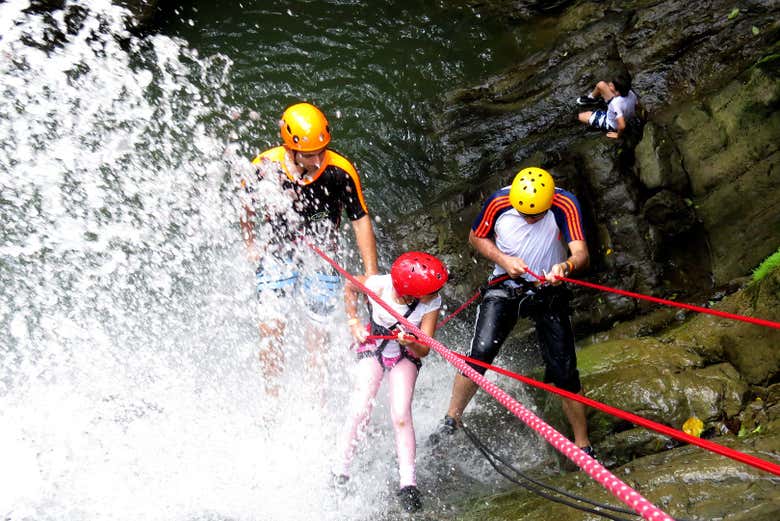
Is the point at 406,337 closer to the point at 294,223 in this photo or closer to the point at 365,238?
the point at 365,238

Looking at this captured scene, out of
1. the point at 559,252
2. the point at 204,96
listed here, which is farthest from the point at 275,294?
the point at 204,96

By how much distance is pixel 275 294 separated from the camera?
204 inches

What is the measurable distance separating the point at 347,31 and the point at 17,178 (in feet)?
17.6

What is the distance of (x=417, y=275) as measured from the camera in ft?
14.7

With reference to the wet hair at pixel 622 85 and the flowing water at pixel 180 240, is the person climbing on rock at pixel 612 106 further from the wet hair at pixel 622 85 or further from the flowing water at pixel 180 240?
the flowing water at pixel 180 240

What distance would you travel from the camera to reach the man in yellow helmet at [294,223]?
5.12 meters

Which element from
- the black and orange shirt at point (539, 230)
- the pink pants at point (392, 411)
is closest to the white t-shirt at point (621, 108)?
the black and orange shirt at point (539, 230)

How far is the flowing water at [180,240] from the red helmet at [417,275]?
43.5 inches

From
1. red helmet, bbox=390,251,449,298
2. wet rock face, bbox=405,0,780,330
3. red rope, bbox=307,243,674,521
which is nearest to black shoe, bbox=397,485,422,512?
red rope, bbox=307,243,674,521

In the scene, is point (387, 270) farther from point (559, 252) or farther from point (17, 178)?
point (17, 178)

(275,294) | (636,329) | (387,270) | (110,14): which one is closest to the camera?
(275,294)

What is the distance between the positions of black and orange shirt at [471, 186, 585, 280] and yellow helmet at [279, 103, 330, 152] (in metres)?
1.41

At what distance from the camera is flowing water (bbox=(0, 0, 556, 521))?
4.77 meters

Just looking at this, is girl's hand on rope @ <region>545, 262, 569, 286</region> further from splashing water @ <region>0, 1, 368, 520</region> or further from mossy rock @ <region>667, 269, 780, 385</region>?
splashing water @ <region>0, 1, 368, 520</region>
